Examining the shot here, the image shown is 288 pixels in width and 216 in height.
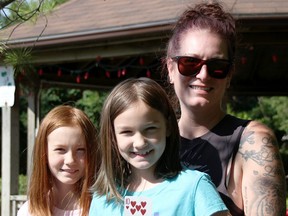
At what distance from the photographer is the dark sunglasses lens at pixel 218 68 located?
2129 millimetres

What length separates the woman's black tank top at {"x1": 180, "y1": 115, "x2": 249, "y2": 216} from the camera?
2061mm

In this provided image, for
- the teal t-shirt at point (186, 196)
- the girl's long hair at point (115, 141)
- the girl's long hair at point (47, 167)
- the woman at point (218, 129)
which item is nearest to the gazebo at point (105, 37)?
the girl's long hair at point (47, 167)

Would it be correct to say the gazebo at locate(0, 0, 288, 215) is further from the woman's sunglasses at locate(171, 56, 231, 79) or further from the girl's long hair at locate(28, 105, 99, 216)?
the woman's sunglasses at locate(171, 56, 231, 79)

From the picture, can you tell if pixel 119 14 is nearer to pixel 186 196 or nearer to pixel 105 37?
pixel 105 37

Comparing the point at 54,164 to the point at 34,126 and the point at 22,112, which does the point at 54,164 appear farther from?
the point at 22,112

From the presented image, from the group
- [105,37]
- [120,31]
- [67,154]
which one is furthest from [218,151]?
[105,37]

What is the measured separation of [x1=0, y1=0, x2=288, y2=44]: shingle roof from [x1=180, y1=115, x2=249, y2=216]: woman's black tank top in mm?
3273

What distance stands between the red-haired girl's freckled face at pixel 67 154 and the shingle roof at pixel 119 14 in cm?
316

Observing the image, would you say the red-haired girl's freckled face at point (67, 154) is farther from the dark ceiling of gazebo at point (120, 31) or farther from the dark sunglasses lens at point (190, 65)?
the dark ceiling of gazebo at point (120, 31)

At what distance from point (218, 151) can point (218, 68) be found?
0.98 ft

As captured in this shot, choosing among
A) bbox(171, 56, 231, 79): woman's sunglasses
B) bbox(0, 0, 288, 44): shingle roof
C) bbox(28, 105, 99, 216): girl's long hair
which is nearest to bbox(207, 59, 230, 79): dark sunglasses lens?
bbox(171, 56, 231, 79): woman's sunglasses

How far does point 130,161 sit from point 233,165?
0.38 metres

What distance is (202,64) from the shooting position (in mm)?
2141

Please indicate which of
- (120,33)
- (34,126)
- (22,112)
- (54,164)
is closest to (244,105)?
(22,112)
